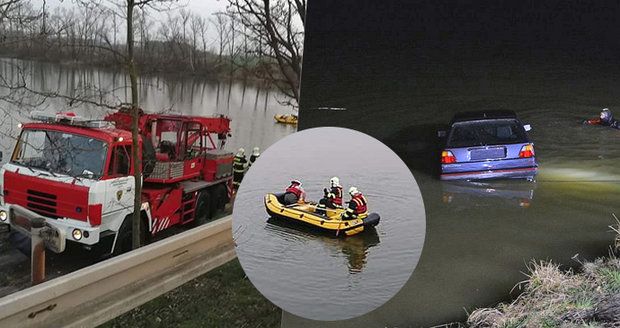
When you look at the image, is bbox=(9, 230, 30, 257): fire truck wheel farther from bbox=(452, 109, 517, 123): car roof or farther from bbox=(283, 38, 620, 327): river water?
bbox=(452, 109, 517, 123): car roof

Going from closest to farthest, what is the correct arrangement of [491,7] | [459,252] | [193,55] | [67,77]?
[491,7], [459,252], [67,77], [193,55]

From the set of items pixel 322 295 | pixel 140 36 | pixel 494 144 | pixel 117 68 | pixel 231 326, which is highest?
→ pixel 140 36

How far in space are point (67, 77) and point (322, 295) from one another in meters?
1.10

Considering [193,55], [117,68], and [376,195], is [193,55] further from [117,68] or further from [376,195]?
[376,195]

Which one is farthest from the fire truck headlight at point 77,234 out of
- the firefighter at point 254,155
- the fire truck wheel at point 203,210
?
the firefighter at point 254,155

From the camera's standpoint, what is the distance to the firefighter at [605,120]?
1.14 metres

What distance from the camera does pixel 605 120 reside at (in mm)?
1153

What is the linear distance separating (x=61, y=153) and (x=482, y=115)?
1.53 m

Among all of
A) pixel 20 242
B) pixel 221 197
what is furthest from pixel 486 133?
pixel 20 242

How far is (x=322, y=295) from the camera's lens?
1151mm

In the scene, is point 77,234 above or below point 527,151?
below

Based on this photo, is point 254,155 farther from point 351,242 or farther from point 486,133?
point 486,133

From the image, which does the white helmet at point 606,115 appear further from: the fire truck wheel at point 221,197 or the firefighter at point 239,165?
the fire truck wheel at point 221,197

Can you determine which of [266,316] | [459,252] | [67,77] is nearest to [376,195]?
[459,252]
